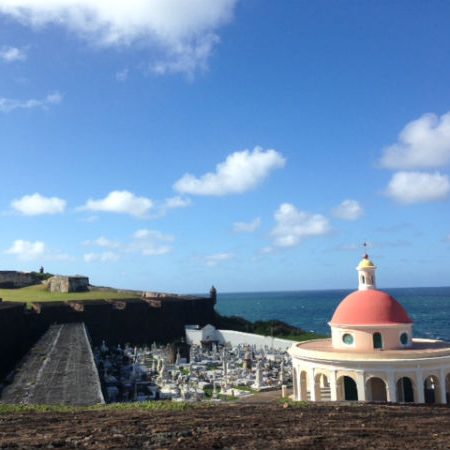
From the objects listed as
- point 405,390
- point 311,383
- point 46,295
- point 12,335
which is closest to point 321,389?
point 311,383

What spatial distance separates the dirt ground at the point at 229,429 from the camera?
7086 millimetres

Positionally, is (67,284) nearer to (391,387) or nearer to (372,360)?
(372,360)

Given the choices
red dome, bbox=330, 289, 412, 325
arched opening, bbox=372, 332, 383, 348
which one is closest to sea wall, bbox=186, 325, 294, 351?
red dome, bbox=330, 289, 412, 325

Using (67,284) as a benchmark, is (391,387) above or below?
below

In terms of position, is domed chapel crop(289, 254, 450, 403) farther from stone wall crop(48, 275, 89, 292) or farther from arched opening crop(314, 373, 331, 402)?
stone wall crop(48, 275, 89, 292)

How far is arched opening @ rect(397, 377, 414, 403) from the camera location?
66.9ft

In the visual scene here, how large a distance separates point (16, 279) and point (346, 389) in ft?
151

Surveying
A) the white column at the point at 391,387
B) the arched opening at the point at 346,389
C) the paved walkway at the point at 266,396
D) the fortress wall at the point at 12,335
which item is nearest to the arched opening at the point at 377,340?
Answer: the white column at the point at 391,387

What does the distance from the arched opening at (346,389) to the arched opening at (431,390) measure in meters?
2.88

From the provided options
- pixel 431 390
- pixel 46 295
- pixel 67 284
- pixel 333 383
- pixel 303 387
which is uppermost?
pixel 67 284

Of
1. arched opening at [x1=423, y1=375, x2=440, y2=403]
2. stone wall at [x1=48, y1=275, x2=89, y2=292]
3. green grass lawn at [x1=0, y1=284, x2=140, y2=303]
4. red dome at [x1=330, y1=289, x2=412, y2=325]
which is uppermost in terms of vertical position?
stone wall at [x1=48, y1=275, x2=89, y2=292]

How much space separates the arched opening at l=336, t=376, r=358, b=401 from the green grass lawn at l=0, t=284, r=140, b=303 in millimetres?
29641

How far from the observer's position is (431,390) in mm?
21531

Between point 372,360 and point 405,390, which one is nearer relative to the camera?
point 372,360
